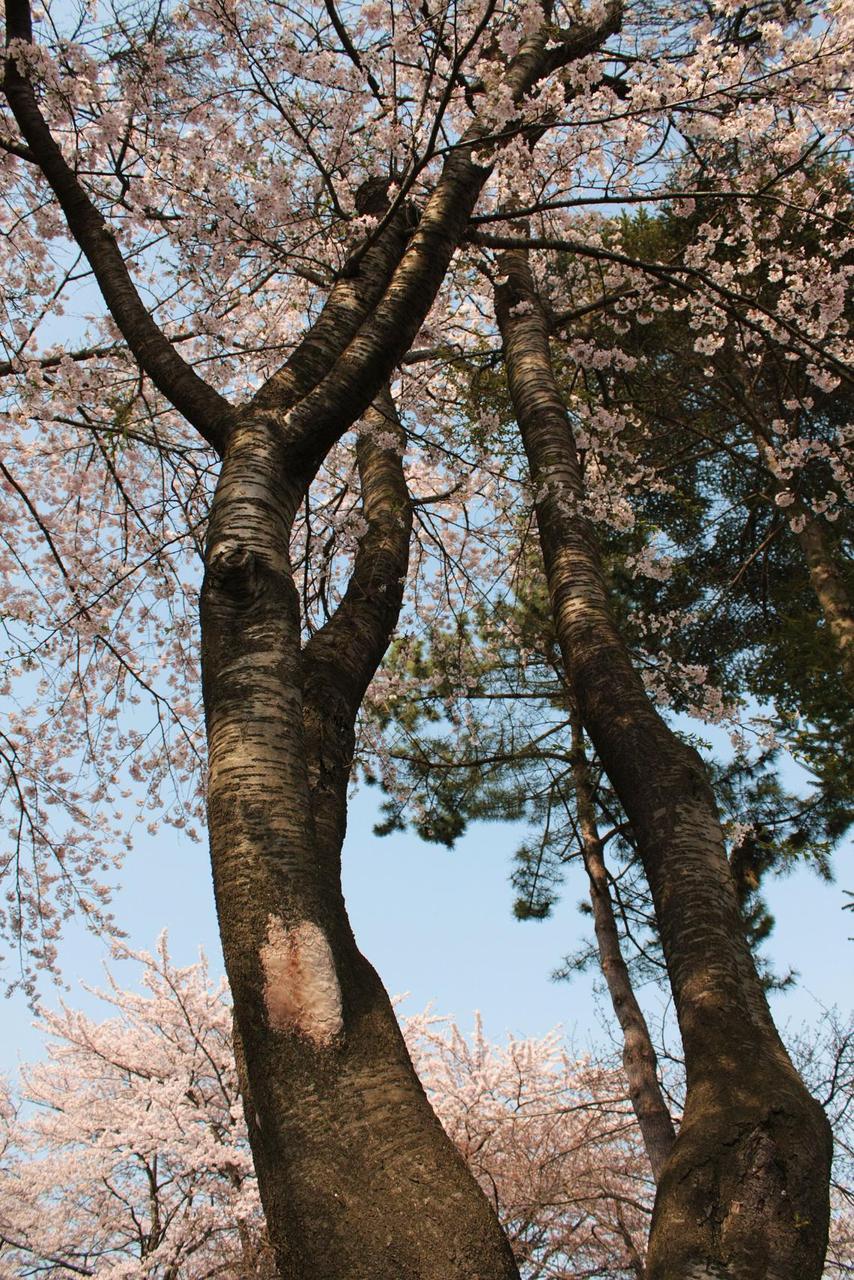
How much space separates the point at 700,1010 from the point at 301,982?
107 centimetres

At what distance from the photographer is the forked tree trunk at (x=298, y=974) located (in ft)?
4.30

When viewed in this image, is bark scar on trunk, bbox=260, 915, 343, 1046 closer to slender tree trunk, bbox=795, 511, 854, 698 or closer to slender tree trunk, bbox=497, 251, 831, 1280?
slender tree trunk, bbox=497, 251, 831, 1280

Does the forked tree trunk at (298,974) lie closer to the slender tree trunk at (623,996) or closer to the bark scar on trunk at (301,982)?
the bark scar on trunk at (301,982)

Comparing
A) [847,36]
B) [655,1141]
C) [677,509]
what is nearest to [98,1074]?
[655,1141]

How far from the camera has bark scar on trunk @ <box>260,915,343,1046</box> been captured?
1.56 m

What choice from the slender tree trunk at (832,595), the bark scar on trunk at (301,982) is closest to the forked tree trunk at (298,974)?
the bark scar on trunk at (301,982)

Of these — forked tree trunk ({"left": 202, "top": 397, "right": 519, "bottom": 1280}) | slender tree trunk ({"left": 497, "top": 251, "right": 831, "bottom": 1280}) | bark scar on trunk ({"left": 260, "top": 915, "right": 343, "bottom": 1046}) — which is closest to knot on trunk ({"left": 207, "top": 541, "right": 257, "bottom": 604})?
forked tree trunk ({"left": 202, "top": 397, "right": 519, "bottom": 1280})

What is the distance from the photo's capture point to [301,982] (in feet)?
5.23

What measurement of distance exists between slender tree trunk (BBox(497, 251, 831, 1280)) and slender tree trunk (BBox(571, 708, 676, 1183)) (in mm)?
3779

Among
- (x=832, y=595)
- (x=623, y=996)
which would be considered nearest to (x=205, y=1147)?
(x=623, y=996)

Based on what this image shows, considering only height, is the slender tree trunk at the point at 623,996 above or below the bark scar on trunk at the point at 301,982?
above

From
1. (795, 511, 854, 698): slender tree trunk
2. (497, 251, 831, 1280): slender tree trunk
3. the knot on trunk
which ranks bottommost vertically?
(497, 251, 831, 1280): slender tree trunk

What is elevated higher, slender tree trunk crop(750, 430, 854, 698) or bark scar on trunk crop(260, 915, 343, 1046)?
slender tree trunk crop(750, 430, 854, 698)

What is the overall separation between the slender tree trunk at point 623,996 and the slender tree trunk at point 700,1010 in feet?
12.4
